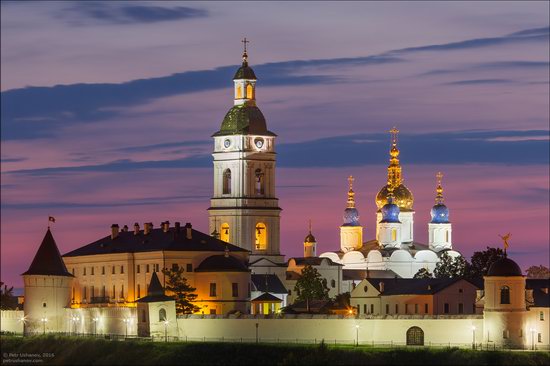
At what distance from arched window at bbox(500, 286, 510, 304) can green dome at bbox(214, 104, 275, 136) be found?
43742mm

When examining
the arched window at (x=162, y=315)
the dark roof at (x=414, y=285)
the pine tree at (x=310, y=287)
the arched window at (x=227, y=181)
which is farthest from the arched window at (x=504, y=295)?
the arched window at (x=227, y=181)

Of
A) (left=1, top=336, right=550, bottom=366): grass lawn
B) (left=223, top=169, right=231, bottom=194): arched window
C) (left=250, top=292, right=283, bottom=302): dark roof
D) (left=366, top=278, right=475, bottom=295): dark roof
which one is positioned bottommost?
(left=1, top=336, right=550, bottom=366): grass lawn

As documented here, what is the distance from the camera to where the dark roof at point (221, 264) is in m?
135

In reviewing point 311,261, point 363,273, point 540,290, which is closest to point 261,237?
point 311,261

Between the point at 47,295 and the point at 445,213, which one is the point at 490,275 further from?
the point at 445,213

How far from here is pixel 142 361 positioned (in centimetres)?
11556

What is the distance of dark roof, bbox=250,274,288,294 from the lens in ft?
491

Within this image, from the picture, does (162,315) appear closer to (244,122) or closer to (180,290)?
(180,290)

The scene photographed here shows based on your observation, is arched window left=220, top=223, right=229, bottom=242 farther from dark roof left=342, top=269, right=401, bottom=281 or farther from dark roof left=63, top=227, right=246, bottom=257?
dark roof left=342, top=269, right=401, bottom=281

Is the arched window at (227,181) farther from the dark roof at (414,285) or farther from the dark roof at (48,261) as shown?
the dark roof at (48,261)

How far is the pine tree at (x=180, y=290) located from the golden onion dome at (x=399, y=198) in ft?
153

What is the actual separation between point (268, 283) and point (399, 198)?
30353 mm

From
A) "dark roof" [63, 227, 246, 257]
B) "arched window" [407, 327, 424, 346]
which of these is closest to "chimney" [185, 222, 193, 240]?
"dark roof" [63, 227, 246, 257]

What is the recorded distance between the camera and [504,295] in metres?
116
